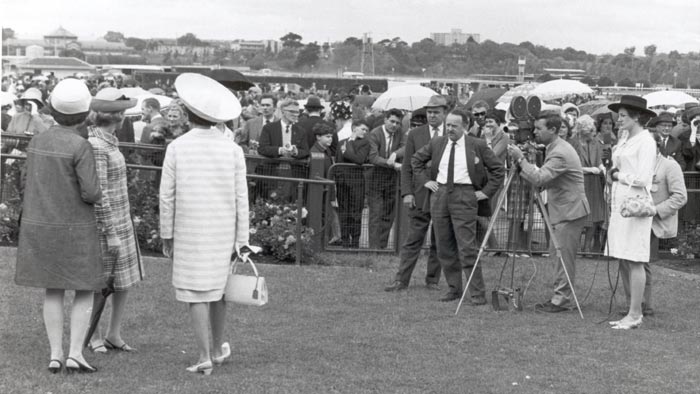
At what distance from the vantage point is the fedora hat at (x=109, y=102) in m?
7.62

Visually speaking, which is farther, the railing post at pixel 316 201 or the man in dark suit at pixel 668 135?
the man in dark suit at pixel 668 135

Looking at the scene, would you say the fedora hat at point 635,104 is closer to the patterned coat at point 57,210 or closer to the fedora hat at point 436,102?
the fedora hat at point 436,102

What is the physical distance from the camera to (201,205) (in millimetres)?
7363

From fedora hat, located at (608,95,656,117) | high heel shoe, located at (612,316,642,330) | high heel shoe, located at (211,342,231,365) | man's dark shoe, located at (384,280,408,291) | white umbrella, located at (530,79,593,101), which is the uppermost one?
fedora hat, located at (608,95,656,117)

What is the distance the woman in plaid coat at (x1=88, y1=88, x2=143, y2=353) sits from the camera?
7.56 m

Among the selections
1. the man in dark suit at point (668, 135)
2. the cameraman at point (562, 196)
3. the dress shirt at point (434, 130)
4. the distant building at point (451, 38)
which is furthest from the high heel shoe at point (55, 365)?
the distant building at point (451, 38)

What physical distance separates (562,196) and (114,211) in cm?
482

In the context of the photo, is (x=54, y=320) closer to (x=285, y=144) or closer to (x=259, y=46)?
(x=285, y=144)

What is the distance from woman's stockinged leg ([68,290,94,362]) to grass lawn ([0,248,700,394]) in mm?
221

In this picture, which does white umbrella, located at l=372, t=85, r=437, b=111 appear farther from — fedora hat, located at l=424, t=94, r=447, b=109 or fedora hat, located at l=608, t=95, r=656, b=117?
fedora hat, located at l=608, t=95, r=656, b=117

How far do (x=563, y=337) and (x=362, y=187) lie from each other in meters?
4.97

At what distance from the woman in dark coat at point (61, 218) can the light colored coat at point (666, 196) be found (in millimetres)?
5586

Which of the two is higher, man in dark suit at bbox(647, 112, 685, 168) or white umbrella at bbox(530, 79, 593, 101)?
white umbrella at bbox(530, 79, 593, 101)

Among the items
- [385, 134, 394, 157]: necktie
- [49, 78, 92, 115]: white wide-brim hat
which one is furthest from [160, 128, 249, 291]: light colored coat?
[385, 134, 394, 157]: necktie
